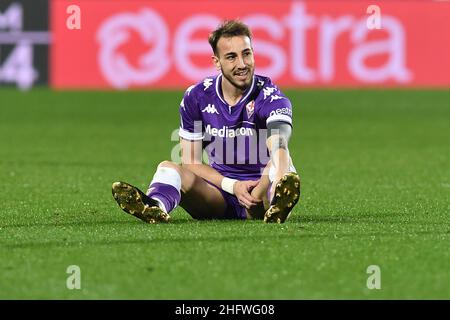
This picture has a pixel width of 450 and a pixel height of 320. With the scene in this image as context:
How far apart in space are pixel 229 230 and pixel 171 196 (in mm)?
513

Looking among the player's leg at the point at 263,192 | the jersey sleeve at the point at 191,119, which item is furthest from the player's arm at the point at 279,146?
the jersey sleeve at the point at 191,119

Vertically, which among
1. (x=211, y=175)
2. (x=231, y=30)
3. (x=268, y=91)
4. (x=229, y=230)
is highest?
(x=231, y=30)

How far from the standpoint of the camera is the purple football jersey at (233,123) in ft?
26.8

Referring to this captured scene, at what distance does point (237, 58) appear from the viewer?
802cm

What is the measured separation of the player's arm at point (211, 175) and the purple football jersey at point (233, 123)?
7 centimetres

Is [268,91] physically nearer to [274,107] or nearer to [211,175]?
[274,107]

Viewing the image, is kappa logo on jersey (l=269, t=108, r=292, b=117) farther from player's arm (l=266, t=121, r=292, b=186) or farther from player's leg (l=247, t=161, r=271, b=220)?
player's leg (l=247, t=161, r=271, b=220)

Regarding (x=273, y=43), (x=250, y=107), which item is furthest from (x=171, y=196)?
(x=273, y=43)

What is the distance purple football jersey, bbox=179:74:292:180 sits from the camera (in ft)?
26.8

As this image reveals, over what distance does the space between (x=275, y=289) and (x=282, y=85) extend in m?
19.5

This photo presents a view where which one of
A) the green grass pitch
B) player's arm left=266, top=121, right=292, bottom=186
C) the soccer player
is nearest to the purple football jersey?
the soccer player

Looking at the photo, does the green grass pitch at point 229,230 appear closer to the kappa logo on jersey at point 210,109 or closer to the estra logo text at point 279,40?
the kappa logo on jersey at point 210,109

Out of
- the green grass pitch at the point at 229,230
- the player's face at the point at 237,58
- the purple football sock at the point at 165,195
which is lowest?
the green grass pitch at the point at 229,230

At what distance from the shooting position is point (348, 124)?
1948 cm
